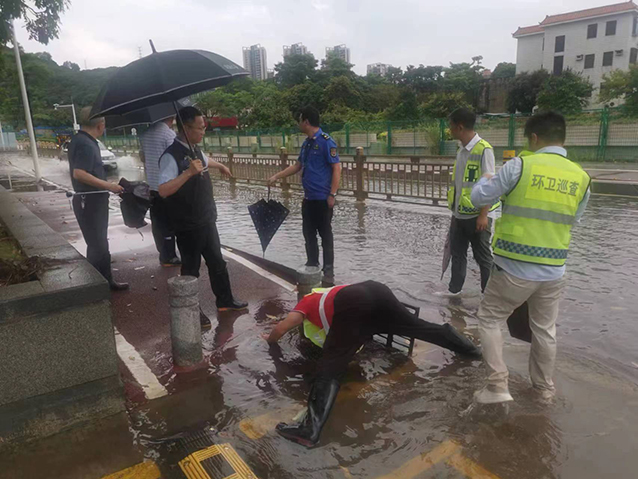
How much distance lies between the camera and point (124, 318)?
15.2 ft

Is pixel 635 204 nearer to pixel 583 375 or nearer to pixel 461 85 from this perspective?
pixel 583 375

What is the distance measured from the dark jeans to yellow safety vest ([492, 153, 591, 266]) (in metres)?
1.64

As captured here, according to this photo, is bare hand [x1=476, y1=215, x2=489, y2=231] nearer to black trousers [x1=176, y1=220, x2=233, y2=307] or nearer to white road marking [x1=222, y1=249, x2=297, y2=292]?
white road marking [x1=222, y1=249, x2=297, y2=292]

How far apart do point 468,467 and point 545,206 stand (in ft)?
5.23

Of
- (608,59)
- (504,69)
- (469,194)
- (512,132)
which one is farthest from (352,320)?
(504,69)

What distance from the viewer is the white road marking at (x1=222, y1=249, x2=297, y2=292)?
18.2ft

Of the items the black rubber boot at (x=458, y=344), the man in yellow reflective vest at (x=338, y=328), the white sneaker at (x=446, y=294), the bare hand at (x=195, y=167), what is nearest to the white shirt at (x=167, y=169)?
the bare hand at (x=195, y=167)

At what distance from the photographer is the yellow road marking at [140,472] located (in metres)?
2.53

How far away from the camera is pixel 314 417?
2.81 m

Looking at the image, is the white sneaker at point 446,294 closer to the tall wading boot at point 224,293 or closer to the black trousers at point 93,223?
the tall wading boot at point 224,293

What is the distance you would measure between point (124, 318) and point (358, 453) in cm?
291

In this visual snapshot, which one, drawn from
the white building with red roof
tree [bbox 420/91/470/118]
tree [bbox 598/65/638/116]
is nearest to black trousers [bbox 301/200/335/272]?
tree [bbox 598/65/638/116]

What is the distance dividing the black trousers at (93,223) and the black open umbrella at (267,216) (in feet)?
5.20

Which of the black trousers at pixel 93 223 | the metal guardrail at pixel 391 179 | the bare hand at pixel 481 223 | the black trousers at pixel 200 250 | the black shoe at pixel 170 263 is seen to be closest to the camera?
the black trousers at pixel 200 250
